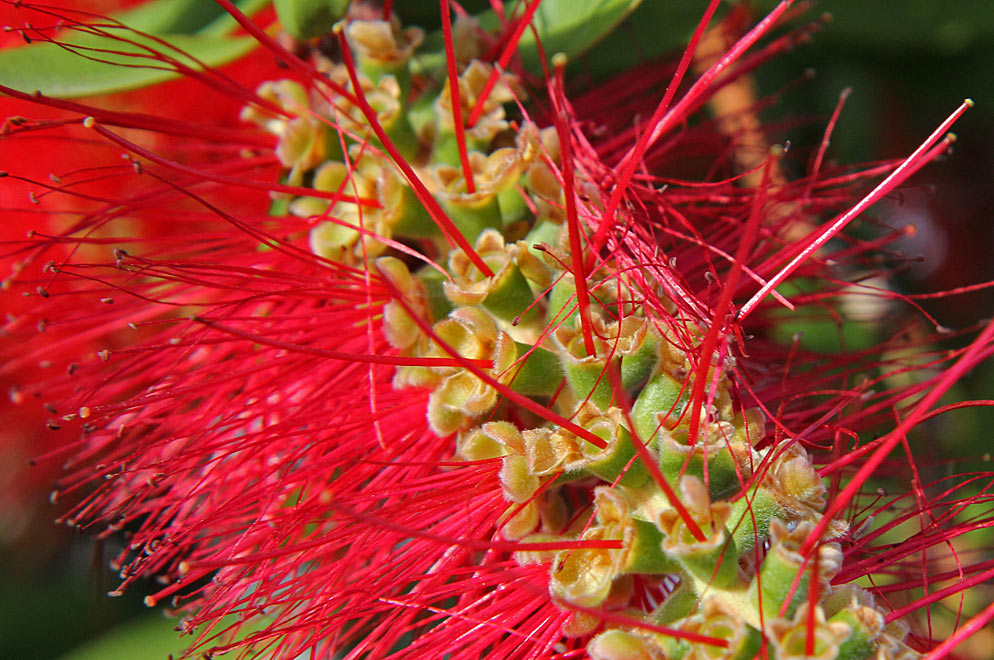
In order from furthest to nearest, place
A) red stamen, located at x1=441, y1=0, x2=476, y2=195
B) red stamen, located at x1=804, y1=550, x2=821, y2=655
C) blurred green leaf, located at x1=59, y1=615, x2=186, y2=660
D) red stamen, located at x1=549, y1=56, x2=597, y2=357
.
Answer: blurred green leaf, located at x1=59, y1=615, x2=186, y2=660
red stamen, located at x1=441, y1=0, x2=476, y2=195
red stamen, located at x1=549, y1=56, x2=597, y2=357
red stamen, located at x1=804, y1=550, x2=821, y2=655

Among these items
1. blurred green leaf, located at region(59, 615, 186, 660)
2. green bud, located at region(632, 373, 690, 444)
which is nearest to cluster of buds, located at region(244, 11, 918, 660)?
green bud, located at region(632, 373, 690, 444)

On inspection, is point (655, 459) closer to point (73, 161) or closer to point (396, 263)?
point (396, 263)

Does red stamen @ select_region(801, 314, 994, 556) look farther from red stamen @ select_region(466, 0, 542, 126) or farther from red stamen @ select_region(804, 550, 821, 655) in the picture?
red stamen @ select_region(466, 0, 542, 126)

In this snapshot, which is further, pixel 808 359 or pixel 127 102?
pixel 127 102

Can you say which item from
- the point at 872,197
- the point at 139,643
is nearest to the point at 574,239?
the point at 872,197

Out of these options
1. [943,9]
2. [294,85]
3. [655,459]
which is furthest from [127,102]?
[943,9]

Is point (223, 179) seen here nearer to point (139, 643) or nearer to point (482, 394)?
point (482, 394)
